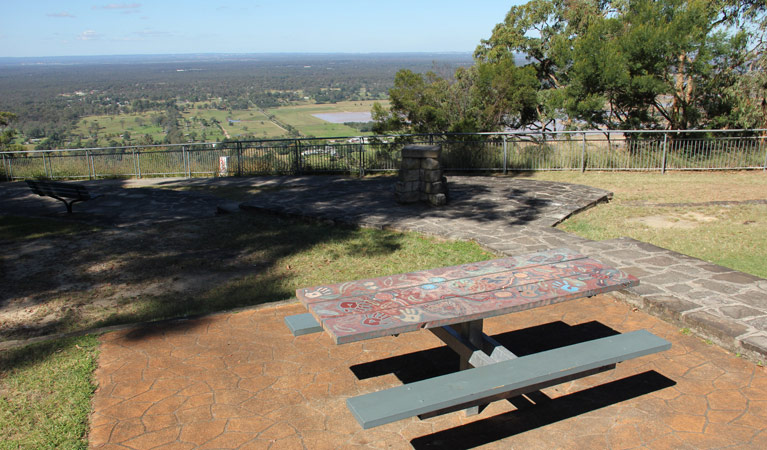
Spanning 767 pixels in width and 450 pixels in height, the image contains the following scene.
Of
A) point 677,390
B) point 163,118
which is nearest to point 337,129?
Result: point 163,118

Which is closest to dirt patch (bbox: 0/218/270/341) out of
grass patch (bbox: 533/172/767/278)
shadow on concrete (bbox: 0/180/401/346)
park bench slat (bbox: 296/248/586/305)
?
shadow on concrete (bbox: 0/180/401/346)

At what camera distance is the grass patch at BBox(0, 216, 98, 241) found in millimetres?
8492

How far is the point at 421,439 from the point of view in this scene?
343cm

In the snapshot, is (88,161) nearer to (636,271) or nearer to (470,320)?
(636,271)

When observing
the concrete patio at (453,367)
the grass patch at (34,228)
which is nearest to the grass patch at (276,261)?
the concrete patio at (453,367)

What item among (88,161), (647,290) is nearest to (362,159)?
(88,161)

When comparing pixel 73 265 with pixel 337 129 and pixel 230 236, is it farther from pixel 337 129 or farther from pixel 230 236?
pixel 337 129

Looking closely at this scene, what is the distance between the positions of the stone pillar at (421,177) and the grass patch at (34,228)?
495 centimetres

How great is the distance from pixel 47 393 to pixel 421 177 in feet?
22.7

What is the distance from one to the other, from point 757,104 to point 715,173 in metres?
5.04

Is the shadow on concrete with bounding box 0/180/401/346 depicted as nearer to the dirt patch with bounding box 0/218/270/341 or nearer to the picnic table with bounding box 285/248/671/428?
the dirt patch with bounding box 0/218/270/341

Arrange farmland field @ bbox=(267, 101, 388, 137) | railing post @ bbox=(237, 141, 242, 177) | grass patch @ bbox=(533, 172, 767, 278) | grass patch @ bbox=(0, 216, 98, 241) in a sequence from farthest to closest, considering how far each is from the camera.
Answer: farmland field @ bbox=(267, 101, 388, 137) < railing post @ bbox=(237, 141, 242, 177) < grass patch @ bbox=(0, 216, 98, 241) < grass patch @ bbox=(533, 172, 767, 278)

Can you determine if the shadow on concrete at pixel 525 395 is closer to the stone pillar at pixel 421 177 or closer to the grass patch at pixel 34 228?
the stone pillar at pixel 421 177

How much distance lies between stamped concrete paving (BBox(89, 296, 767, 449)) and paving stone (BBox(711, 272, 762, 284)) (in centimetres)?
111
